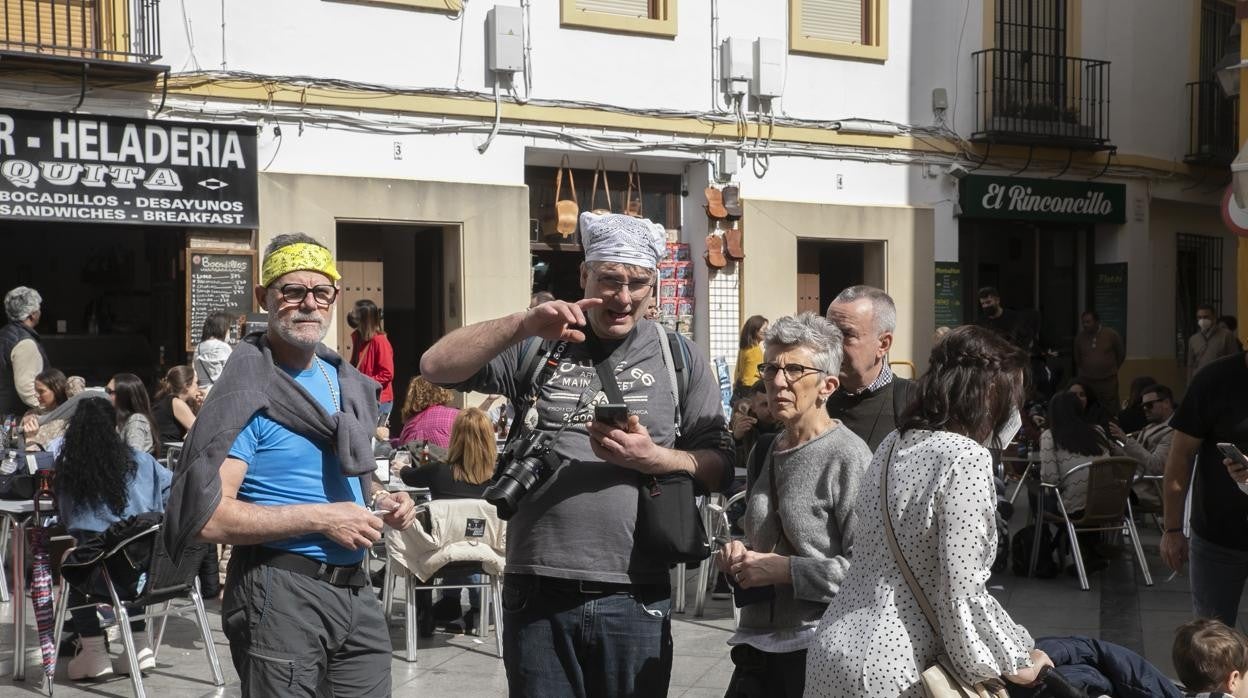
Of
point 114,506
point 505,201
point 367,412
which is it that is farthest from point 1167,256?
point 367,412

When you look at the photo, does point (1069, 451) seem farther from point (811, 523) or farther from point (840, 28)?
point (840, 28)

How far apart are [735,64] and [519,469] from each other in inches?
515

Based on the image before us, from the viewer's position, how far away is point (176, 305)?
13766 millimetres

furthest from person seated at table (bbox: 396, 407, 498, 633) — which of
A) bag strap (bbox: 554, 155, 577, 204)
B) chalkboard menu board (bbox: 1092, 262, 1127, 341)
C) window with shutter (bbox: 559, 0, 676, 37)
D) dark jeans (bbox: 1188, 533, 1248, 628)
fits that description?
chalkboard menu board (bbox: 1092, 262, 1127, 341)

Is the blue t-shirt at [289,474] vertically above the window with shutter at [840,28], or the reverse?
the window with shutter at [840,28]

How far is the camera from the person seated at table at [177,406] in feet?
32.8

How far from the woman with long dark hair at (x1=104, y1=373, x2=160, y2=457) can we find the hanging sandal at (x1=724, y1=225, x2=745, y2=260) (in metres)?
8.17

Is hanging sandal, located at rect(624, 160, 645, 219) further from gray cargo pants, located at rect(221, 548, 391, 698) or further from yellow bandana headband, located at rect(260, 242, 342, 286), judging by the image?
gray cargo pants, located at rect(221, 548, 391, 698)

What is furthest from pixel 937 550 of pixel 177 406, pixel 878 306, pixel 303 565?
pixel 177 406

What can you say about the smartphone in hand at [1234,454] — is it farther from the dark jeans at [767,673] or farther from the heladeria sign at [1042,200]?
the heladeria sign at [1042,200]

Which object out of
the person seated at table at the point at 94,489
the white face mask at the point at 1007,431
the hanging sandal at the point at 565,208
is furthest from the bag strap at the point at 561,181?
the white face mask at the point at 1007,431

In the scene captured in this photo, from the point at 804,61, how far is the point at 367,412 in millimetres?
13381

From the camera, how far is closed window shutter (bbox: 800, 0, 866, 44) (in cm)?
1670

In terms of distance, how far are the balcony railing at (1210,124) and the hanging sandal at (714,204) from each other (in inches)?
314
